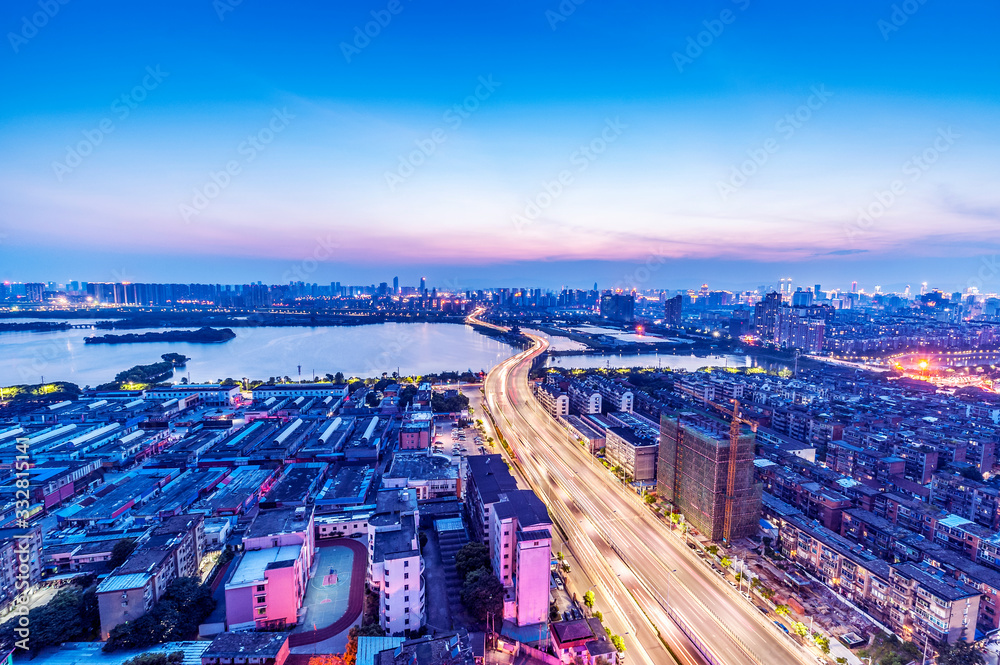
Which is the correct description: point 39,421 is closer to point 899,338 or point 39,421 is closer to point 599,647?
point 599,647

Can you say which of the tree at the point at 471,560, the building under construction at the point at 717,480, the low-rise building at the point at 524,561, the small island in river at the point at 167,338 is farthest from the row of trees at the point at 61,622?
the small island in river at the point at 167,338

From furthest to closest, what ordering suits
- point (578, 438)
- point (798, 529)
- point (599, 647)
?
1. point (578, 438)
2. point (798, 529)
3. point (599, 647)

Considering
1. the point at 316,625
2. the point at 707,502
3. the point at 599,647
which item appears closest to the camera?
the point at 599,647

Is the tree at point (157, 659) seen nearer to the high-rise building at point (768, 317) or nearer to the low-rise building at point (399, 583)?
the low-rise building at point (399, 583)

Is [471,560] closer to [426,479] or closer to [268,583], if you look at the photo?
[268,583]

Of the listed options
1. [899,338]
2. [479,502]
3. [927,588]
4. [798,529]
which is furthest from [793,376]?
[479,502]

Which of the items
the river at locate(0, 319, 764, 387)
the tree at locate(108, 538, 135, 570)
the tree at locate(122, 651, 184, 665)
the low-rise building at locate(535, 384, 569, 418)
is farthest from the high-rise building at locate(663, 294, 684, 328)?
the tree at locate(122, 651, 184, 665)

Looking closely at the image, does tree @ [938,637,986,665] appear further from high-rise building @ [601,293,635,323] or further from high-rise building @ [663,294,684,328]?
high-rise building @ [601,293,635,323]
